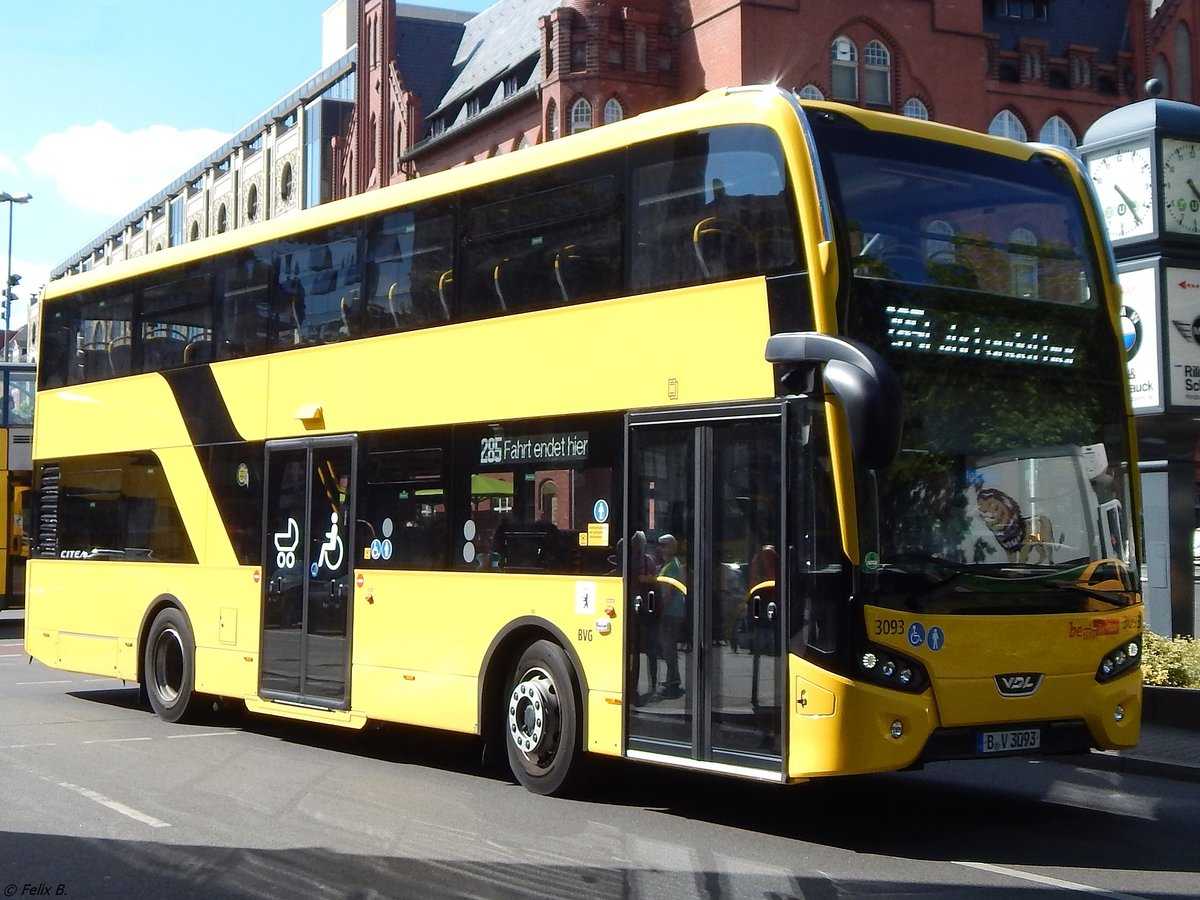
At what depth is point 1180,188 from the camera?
16719 millimetres

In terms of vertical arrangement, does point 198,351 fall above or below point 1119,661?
above

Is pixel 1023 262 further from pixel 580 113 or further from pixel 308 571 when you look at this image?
pixel 580 113

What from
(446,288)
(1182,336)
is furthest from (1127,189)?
(446,288)

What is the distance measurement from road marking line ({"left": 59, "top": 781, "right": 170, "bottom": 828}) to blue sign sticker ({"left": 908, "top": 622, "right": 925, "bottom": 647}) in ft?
14.3

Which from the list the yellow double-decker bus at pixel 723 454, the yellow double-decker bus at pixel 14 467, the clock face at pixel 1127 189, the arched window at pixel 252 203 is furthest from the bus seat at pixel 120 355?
the arched window at pixel 252 203

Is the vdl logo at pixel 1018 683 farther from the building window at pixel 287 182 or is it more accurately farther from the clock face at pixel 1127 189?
the building window at pixel 287 182

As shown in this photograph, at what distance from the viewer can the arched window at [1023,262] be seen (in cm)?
973

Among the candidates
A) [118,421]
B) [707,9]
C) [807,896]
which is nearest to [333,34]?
[707,9]

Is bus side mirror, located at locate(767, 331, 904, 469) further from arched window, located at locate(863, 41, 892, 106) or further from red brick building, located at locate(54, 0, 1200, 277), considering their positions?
arched window, located at locate(863, 41, 892, 106)

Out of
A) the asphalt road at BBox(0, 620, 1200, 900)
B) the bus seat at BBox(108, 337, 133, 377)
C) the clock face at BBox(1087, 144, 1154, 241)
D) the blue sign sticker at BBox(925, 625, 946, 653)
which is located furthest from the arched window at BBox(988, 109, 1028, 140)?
the blue sign sticker at BBox(925, 625, 946, 653)

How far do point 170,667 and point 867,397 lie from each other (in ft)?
31.0

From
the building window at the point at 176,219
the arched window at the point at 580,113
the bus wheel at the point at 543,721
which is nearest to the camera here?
the bus wheel at the point at 543,721

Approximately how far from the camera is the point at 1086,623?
9.50 m

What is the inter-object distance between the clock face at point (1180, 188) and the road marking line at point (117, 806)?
1169 centimetres
